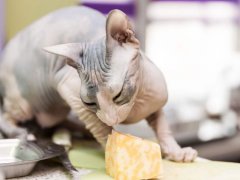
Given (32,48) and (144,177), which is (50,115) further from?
(144,177)

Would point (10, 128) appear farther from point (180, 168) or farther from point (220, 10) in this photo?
point (220, 10)

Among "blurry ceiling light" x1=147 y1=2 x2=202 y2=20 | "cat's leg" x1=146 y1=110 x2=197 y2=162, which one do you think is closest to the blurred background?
"blurry ceiling light" x1=147 y1=2 x2=202 y2=20

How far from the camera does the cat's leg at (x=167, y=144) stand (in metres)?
0.89

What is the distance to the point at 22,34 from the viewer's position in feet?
3.46

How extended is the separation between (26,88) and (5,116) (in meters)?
0.08

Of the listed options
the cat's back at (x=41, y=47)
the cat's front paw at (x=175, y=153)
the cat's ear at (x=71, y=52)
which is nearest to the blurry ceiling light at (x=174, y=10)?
the cat's back at (x=41, y=47)

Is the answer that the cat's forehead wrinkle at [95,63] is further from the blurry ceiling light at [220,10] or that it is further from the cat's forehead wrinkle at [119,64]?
the blurry ceiling light at [220,10]

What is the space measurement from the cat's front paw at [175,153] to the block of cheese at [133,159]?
11 centimetres

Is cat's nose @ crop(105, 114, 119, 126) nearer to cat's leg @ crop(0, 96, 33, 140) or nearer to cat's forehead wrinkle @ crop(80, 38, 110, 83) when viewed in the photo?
cat's forehead wrinkle @ crop(80, 38, 110, 83)

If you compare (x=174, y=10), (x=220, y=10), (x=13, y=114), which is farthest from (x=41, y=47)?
(x=220, y=10)

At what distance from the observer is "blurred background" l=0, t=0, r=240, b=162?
54.3 inches

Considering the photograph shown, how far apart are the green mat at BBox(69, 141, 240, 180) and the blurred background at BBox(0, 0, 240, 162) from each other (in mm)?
240

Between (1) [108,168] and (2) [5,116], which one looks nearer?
(1) [108,168]

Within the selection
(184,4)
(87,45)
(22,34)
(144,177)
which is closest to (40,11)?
(22,34)
